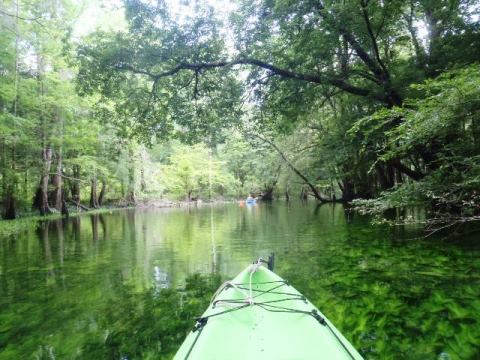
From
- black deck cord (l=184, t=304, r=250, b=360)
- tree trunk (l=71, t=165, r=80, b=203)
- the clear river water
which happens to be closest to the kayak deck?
black deck cord (l=184, t=304, r=250, b=360)

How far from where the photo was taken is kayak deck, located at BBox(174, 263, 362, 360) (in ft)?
8.09

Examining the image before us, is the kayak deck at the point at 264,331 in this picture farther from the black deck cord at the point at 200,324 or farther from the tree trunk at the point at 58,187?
the tree trunk at the point at 58,187

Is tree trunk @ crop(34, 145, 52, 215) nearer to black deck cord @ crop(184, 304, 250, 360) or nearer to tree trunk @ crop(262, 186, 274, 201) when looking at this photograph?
black deck cord @ crop(184, 304, 250, 360)

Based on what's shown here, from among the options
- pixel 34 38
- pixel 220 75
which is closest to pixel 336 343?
pixel 220 75

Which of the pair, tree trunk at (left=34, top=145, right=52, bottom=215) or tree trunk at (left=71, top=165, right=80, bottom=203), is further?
tree trunk at (left=71, top=165, right=80, bottom=203)

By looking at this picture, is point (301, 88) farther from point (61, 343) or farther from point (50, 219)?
point (50, 219)

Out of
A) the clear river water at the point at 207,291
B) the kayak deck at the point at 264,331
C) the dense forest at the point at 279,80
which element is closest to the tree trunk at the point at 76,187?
the dense forest at the point at 279,80

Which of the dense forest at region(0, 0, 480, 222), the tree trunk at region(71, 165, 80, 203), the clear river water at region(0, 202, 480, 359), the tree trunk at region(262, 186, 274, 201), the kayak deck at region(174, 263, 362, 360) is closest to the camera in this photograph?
the kayak deck at region(174, 263, 362, 360)

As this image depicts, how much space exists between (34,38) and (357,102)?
15699mm

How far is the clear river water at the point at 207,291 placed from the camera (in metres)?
3.69

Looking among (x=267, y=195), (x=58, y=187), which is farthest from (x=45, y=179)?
(x=267, y=195)

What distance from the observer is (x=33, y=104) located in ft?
55.4

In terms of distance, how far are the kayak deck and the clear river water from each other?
79 centimetres

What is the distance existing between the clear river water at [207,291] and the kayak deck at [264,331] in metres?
0.79
